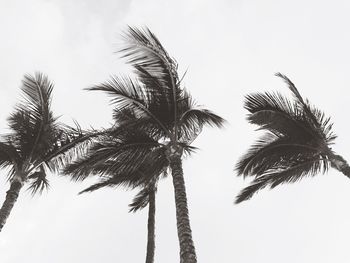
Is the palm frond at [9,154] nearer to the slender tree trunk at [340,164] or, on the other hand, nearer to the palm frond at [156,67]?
the palm frond at [156,67]

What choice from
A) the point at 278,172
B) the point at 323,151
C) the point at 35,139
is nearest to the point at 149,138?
the point at 35,139

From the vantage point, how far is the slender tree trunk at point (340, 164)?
35.7 feet

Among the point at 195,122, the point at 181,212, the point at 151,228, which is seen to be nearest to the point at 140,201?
the point at 151,228

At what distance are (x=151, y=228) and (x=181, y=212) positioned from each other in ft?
21.1

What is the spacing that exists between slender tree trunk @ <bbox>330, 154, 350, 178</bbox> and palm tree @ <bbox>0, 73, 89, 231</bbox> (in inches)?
285

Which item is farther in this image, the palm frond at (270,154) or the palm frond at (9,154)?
the palm frond at (270,154)

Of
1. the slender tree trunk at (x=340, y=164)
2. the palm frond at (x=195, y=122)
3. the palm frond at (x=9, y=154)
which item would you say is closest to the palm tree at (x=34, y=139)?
the palm frond at (x=9, y=154)

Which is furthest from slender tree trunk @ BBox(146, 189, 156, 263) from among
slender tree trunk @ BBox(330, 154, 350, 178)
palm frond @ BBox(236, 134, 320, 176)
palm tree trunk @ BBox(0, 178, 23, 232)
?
slender tree trunk @ BBox(330, 154, 350, 178)

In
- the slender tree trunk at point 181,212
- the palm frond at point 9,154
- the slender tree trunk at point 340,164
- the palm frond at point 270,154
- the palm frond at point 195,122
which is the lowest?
the slender tree trunk at point 181,212

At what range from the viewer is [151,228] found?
15.2 m

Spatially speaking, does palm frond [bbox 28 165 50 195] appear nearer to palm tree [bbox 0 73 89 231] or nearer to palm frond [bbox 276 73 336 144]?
palm tree [bbox 0 73 89 231]

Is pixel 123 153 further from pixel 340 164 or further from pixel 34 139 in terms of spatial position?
pixel 340 164

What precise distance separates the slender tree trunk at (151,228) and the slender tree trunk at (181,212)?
5.12 metres

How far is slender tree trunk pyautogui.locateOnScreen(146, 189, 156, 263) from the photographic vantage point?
46.4 ft
